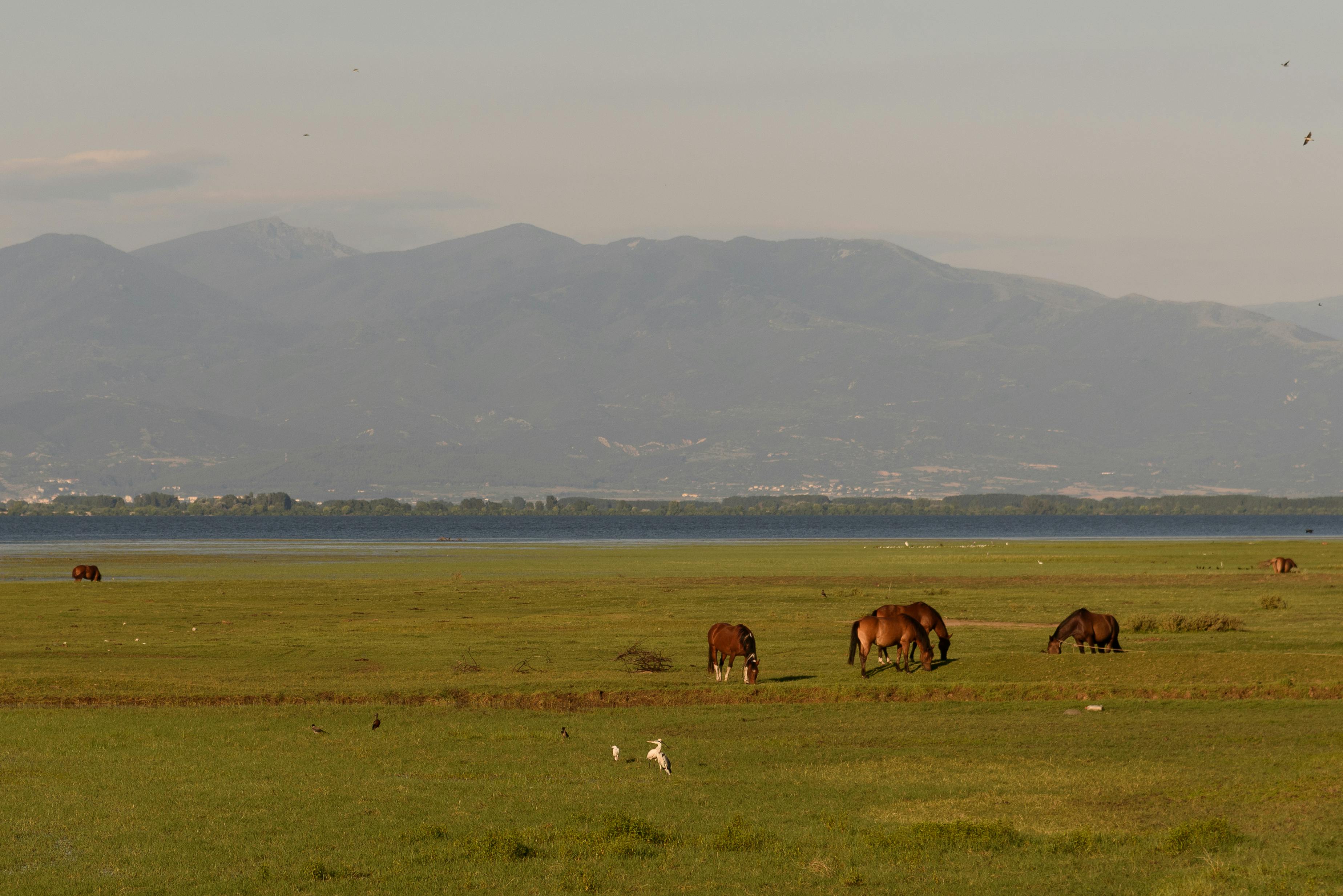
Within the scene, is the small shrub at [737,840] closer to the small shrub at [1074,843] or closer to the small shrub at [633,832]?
the small shrub at [633,832]

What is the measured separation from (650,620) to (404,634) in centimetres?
860

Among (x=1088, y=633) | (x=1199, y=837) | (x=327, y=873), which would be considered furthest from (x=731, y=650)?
(x=327, y=873)

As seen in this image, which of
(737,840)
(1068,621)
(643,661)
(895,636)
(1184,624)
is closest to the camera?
(737,840)

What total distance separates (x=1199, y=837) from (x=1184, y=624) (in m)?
26.6

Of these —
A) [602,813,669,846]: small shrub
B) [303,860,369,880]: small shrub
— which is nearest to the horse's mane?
[602,813,669,846]: small shrub

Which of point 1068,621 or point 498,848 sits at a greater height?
point 1068,621

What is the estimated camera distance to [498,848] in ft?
55.2

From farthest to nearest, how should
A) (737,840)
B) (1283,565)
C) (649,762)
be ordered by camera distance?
(1283,565)
(649,762)
(737,840)

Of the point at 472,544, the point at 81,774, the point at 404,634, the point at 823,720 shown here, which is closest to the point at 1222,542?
the point at 472,544

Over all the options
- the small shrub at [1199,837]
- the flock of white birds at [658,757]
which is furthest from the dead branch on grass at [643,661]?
the small shrub at [1199,837]

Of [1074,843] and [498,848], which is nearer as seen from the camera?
[498,848]

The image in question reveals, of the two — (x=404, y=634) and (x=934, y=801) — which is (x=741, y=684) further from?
(x=404, y=634)

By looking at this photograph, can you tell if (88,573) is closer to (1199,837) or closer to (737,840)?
(737,840)

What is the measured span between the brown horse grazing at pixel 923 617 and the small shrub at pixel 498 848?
17.0 m
